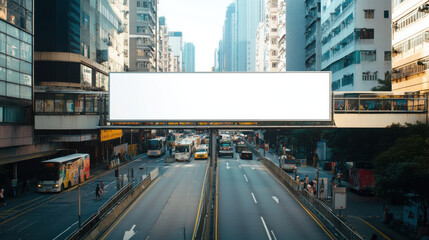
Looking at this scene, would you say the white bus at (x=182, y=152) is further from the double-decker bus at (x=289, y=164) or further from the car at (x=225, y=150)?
the double-decker bus at (x=289, y=164)

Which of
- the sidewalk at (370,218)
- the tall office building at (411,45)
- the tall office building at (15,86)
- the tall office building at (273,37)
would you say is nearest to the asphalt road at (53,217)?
the tall office building at (15,86)

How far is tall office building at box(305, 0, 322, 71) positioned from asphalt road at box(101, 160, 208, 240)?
52.7m

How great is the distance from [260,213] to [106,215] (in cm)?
1195

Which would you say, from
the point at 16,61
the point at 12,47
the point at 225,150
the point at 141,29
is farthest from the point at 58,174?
the point at 141,29

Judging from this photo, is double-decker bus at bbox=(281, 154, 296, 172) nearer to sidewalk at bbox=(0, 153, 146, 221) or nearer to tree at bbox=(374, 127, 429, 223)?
tree at bbox=(374, 127, 429, 223)

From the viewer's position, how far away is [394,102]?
33625 mm

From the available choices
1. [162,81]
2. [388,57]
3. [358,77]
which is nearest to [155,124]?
[162,81]

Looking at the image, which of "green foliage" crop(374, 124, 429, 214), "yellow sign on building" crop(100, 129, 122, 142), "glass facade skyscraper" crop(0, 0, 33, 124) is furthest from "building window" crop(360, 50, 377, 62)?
"glass facade skyscraper" crop(0, 0, 33, 124)

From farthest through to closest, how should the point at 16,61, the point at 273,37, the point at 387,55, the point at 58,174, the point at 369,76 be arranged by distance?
the point at 273,37 < the point at 387,55 < the point at 369,76 < the point at 58,174 < the point at 16,61

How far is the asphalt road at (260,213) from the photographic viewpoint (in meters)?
24.7

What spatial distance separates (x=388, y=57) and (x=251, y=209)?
42058 mm

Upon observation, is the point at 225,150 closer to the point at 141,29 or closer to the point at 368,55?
the point at 368,55

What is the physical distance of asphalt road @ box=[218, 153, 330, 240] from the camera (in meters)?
24.7

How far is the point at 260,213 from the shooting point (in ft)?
98.9
